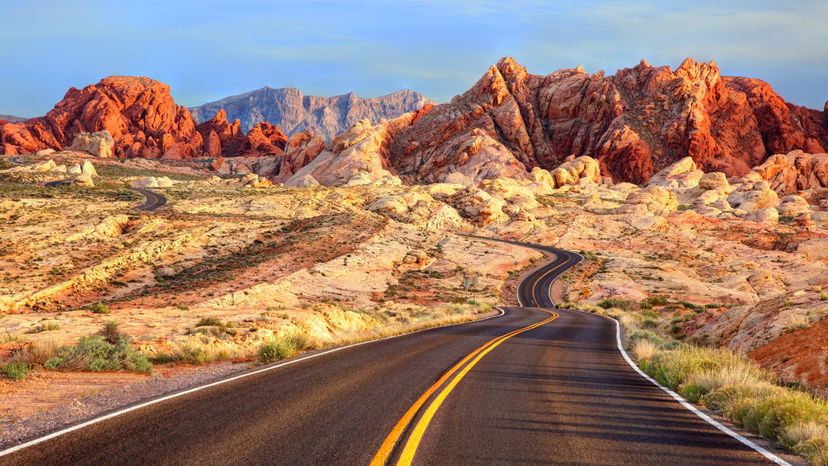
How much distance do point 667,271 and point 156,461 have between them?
2739 inches

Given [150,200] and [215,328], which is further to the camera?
[150,200]

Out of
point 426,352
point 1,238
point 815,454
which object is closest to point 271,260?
point 1,238

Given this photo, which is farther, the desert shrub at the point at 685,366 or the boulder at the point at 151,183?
the boulder at the point at 151,183

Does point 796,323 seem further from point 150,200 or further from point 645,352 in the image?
point 150,200

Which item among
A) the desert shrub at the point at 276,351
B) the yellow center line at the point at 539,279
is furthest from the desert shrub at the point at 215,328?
the yellow center line at the point at 539,279

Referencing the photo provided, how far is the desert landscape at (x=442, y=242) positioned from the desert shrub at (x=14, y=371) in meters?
0.06

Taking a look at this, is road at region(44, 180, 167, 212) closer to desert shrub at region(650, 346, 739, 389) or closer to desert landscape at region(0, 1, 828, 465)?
desert landscape at region(0, 1, 828, 465)

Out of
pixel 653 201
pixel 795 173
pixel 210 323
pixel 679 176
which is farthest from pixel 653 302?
pixel 795 173

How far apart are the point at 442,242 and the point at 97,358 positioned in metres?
64.7

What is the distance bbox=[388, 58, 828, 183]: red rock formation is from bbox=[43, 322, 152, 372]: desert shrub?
431ft

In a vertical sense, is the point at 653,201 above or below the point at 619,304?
above

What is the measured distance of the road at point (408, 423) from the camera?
6227mm

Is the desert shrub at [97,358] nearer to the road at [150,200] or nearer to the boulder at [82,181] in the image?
the road at [150,200]

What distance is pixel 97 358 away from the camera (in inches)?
465
